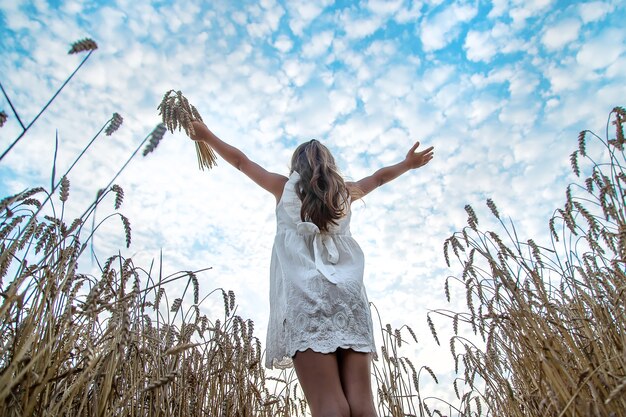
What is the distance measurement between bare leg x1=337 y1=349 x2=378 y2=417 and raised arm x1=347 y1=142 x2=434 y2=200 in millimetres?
1178

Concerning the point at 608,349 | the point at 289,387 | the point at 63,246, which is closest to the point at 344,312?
the point at 608,349

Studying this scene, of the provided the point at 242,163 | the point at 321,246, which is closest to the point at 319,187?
the point at 321,246

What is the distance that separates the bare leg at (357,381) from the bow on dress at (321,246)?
1.28ft

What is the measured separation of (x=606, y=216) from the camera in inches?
73.4

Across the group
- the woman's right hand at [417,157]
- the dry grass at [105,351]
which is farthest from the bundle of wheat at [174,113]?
the woman's right hand at [417,157]

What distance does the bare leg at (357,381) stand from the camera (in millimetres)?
1700

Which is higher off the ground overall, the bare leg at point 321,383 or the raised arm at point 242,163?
the raised arm at point 242,163

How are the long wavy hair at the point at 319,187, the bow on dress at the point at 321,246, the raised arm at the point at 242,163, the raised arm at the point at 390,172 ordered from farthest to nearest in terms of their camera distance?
the raised arm at the point at 390,172
the raised arm at the point at 242,163
the long wavy hair at the point at 319,187
the bow on dress at the point at 321,246

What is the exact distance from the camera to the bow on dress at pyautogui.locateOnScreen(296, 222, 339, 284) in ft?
6.79

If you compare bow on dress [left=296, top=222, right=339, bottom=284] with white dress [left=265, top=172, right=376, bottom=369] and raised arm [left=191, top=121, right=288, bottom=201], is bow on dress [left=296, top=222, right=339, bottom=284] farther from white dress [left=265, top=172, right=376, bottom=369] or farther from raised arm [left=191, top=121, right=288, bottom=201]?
raised arm [left=191, top=121, right=288, bottom=201]

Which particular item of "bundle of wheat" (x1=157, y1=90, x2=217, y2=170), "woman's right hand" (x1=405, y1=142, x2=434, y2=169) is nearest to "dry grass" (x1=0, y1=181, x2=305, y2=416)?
"bundle of wheat" (x1=157, y1=90, x2=217, y2=170)

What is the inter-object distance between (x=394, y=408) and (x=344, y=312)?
1015 millimetres

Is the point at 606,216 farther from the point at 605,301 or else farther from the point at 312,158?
the point at 312,158

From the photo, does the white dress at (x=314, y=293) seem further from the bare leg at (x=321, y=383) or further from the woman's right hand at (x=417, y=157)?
the woman's right hand at (x=417, y=157)
